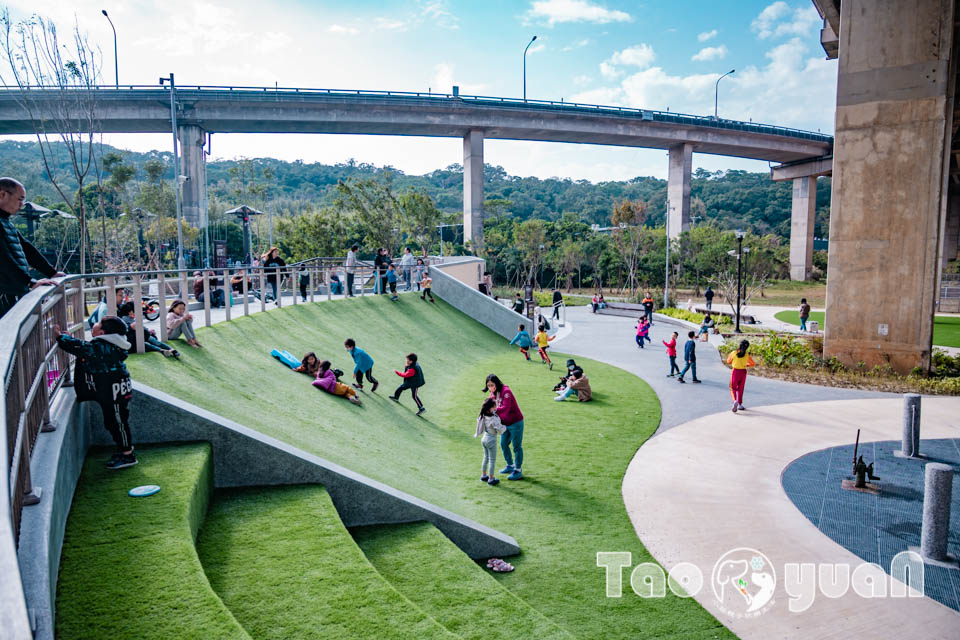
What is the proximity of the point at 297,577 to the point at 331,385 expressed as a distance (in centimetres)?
765

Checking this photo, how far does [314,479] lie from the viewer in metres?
6.80

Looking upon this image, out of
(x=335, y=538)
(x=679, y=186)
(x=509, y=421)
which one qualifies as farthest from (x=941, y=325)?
(x=335, y=538)

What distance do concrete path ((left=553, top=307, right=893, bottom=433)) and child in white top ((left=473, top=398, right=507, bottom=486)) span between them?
15.7ft

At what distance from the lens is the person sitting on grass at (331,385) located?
12156mm

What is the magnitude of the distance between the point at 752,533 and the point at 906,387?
12101 mm

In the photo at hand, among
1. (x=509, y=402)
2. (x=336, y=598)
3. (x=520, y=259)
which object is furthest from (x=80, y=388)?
(x=520, y=259)

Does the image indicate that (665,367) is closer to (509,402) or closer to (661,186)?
(509,402)

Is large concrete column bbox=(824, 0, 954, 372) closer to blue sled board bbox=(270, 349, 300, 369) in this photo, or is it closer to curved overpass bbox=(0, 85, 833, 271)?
blue sled board bbox=(270, 349, 300, 369)

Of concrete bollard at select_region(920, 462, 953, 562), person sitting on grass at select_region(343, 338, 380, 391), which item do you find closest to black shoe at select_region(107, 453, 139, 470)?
person sitting on grass at select_region(343, 338, 380, 391)

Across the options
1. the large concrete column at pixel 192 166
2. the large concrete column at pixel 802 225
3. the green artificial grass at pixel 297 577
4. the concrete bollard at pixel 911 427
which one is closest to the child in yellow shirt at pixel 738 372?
the concrete bollard at pixel 911 427

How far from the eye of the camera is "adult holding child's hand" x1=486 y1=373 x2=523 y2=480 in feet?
30.8

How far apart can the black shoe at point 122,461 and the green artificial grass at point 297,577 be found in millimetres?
908

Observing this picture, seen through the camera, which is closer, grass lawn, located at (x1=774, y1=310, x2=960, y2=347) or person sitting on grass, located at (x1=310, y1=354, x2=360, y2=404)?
person sitting on grass, located at (x1=310, y1=354, x2=360, y2=404)

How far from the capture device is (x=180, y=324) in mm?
10602
